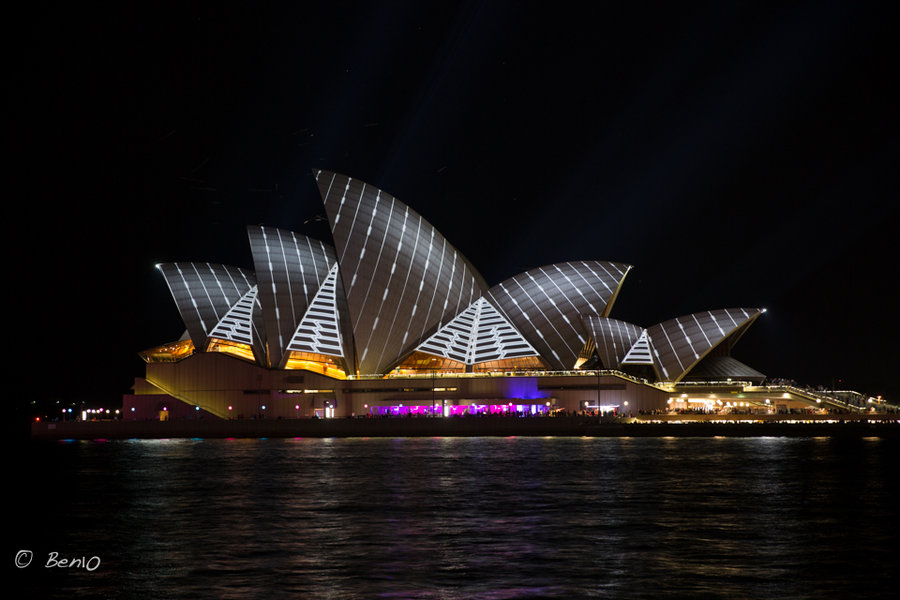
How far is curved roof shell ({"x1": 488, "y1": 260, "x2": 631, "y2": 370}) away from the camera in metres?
79.8

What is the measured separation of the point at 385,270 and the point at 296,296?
7454mm

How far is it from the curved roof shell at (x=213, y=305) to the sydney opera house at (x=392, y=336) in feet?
0.35

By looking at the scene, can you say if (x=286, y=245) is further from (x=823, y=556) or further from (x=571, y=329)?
(x=823, y=556)

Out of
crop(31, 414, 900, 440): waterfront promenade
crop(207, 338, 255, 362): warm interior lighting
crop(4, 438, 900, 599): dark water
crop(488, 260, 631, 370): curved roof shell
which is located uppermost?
crop(488, 260, 631, 370): curved roof shell

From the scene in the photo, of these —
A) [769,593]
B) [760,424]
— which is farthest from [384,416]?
[769,593]

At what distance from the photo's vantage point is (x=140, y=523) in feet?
83.0

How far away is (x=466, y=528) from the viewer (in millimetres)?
23453

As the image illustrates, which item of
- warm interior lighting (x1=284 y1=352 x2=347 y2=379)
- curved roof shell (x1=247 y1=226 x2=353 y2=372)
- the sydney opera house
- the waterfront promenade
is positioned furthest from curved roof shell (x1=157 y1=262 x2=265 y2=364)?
the waterfront promenade

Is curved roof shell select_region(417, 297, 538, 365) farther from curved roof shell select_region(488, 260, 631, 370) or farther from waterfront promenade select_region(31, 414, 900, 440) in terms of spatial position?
waterfront promenade select_region(31, 414, 900, 440)

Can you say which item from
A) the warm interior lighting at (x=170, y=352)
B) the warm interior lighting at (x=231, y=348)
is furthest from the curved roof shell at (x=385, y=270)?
the warm interior lighting at (x=170, y=352)

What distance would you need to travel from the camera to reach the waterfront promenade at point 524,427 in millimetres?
69875

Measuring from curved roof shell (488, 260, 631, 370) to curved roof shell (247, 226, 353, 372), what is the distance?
1395cm

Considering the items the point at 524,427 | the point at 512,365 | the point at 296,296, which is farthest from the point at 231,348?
the point at 524,427

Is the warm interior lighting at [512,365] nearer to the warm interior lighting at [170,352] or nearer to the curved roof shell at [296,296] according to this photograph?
the curved roof shell at [296,296]
